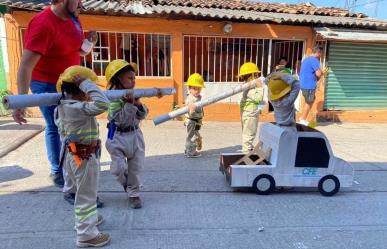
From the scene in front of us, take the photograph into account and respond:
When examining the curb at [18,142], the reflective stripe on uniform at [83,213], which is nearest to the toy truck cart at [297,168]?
the reflective stripe on uniform at [83,213]

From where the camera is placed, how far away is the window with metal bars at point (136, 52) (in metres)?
7.63

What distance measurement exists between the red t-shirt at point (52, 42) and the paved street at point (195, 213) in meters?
1.29

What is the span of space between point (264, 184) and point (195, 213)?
0.86 meters

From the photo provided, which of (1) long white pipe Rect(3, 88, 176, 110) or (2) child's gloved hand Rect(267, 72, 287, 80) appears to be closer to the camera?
(1) long white pipe Rect(3, 88, 176, 110)

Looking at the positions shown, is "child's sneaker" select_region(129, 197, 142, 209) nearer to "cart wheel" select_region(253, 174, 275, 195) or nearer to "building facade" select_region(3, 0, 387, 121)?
"cart wheel" select_region(253, 174, 275, 195)

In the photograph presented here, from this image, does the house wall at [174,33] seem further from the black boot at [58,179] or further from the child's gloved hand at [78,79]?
the child's gloved hand at [78,79]

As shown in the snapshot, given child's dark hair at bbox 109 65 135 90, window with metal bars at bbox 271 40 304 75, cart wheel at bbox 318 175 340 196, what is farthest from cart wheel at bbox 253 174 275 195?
window with metal bars at bbox 271 40 304 75

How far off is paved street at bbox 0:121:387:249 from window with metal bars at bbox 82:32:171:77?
138 inches

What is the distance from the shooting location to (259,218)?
3.10 metres

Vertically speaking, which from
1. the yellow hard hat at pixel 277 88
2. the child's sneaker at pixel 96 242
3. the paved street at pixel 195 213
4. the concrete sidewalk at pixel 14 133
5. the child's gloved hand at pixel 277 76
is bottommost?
the concrete sidewalk at pixel 14 133

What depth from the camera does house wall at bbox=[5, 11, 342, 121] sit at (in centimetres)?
719

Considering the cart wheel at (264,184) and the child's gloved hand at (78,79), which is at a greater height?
the child's gloved hand at (78,79)

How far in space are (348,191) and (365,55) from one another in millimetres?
5978

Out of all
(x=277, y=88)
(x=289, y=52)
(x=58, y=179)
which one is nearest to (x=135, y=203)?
(x=58, y=179)
